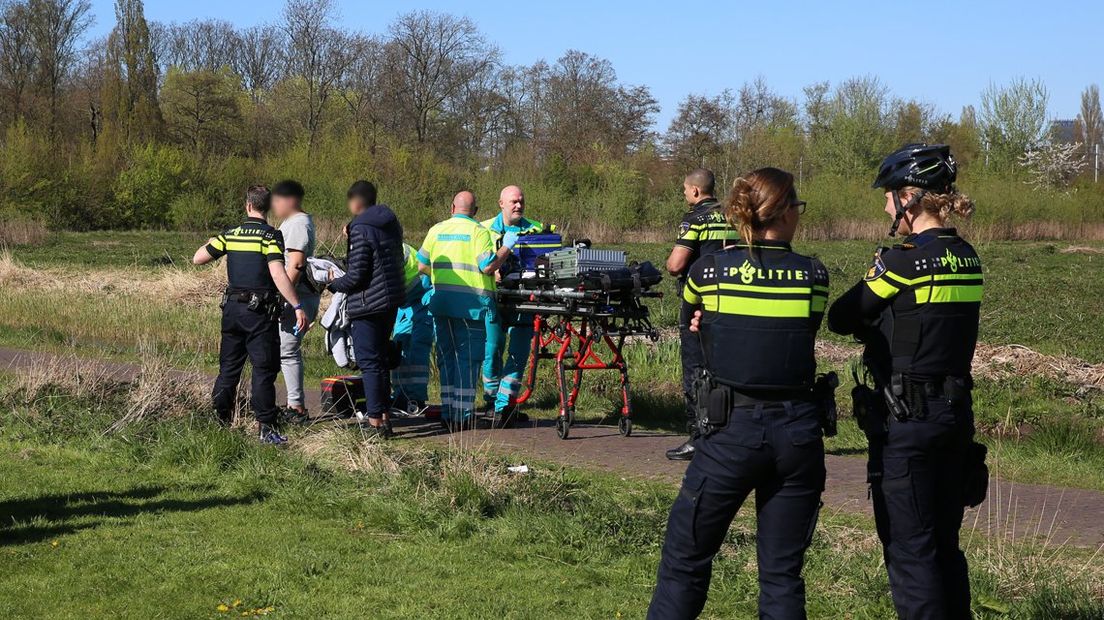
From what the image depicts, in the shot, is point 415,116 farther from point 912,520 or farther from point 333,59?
point 912,520

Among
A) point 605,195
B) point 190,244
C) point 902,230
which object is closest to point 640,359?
point 902,230

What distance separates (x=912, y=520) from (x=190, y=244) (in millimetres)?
37144

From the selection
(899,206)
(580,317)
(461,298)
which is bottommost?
(580,317)

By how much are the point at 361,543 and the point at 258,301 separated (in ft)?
9.98

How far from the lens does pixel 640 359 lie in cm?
1327

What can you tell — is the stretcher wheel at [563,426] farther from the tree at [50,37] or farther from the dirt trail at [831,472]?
the tree at [50,37]

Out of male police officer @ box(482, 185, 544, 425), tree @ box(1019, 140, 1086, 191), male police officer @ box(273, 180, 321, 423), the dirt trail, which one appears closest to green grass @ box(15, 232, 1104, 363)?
the dirt trail

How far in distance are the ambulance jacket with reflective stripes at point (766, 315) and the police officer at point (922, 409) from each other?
463 millimetres

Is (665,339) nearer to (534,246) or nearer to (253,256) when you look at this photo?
(534,246)

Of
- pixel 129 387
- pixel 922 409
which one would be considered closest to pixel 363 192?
pixel 129 387

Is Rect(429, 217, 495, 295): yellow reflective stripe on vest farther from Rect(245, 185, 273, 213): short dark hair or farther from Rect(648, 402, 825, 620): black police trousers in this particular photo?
Rect(648, 402, 825, 620): black police trousers

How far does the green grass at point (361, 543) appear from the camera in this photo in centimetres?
552

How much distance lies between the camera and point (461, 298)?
9922 millimetres

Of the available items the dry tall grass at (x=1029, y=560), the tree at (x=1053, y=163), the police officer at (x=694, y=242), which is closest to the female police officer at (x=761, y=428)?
the dry tall grass at (x=1029, y=560)
